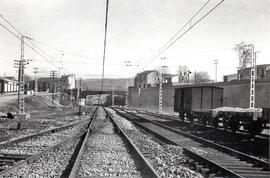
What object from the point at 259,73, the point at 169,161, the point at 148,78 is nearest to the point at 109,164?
the point at 169,161

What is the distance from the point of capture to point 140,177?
7395 millimetres

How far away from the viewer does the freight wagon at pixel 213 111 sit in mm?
15625

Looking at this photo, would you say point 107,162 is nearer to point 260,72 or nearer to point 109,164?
point 109,164

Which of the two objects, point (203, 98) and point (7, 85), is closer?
point (203, 98)

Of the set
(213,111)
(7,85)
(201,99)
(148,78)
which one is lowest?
(213,111)

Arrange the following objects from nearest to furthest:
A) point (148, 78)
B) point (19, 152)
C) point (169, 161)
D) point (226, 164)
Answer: point (226, 164), point (169, 161), point (19, 152), point (148, 78)

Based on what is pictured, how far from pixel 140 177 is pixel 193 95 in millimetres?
17959

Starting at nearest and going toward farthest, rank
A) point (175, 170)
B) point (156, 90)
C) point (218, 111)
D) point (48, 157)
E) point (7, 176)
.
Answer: point (7, 176) < point (175, 170) < point (48, 157) < point (218, 111) < point (156, 90)

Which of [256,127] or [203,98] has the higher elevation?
[203,98]

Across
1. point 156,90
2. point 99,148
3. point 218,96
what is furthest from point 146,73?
point 99,148

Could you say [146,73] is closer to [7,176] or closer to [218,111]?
[218,111]

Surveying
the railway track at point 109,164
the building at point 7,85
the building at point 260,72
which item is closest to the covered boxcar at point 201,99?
the railway track at point 109,164

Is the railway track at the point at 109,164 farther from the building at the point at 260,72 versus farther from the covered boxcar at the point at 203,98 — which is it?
the building at the point at 260,72

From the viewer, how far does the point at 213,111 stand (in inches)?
787
